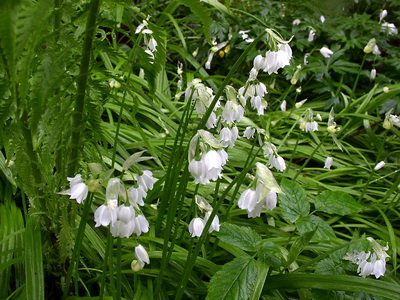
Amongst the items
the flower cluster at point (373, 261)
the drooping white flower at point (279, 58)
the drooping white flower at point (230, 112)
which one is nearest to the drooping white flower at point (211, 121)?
the drooping white flower at point (230, 112)

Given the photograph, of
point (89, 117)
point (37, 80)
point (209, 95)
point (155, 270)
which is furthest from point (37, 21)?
point (155, 270)

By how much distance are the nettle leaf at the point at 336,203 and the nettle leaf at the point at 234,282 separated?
1.31 feet

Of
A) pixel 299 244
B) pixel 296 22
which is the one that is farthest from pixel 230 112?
pixel 296 22

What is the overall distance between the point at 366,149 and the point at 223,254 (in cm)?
199

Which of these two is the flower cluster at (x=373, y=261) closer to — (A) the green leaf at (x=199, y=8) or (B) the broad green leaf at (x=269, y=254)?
(B) the broad green leaf at (x=269, y=254)

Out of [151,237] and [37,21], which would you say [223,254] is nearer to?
[151,237]

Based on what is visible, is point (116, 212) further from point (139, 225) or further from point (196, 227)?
point (196, 227)

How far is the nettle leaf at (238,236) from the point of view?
1.39 meters

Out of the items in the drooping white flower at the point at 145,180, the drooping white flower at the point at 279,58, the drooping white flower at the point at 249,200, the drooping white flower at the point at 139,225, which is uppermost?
the drooping white flower at the point at 279,58

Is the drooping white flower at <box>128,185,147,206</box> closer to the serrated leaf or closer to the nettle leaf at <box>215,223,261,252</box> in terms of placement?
the serrated leaf

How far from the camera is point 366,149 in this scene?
133 inches

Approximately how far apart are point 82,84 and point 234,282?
731 mm

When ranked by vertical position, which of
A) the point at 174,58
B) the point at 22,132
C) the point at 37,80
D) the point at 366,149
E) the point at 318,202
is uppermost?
the point at 37,80

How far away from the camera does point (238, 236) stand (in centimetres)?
142
